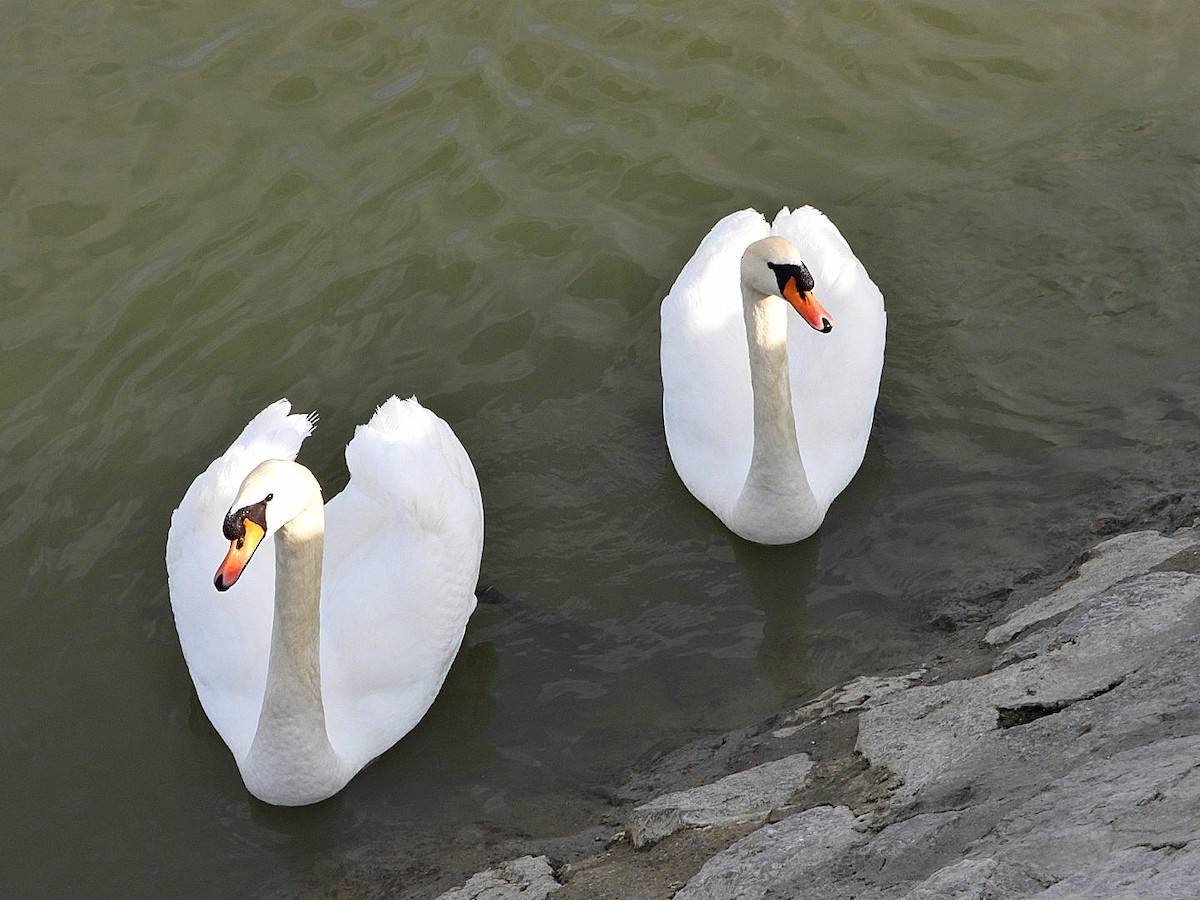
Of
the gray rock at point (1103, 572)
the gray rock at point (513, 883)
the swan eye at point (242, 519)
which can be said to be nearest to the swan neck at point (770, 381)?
the gray rock at point (1103, 572)

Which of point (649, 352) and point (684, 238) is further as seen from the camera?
point (684, 238)

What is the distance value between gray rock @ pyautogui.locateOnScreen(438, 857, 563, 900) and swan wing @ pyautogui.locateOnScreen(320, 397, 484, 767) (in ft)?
2.98

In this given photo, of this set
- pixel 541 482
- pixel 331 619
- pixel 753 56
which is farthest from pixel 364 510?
pixel 753 56

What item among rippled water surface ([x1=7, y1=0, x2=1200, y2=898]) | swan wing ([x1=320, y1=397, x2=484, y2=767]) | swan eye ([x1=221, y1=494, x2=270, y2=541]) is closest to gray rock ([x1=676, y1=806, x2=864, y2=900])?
rippled water surface ([x1=7, y1=0, x2=1200, y2=898])

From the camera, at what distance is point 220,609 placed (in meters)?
5.54

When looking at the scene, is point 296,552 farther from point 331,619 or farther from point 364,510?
point 364,510

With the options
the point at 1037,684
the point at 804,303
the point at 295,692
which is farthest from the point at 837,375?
the point at 295,692

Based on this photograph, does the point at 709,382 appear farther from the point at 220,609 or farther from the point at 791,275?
the point at 220,609

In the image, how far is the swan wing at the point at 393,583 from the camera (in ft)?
17.9

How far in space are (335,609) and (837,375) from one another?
8.24 ft

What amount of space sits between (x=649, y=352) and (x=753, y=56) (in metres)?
2.74

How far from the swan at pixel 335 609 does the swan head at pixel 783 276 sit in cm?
153

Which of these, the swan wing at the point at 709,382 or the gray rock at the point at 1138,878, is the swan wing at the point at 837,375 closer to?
the swan wing at the point at 709,382

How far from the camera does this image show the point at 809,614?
239 inches
